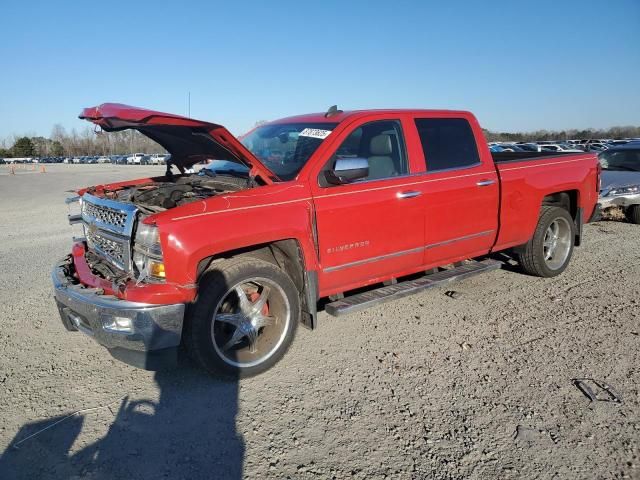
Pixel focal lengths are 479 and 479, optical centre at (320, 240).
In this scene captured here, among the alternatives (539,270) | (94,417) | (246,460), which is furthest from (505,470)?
(539,270)

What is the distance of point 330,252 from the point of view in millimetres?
3881

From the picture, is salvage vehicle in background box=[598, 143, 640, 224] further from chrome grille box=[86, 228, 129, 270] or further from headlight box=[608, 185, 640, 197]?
chrome grille box=[86, 228, 129, 270]

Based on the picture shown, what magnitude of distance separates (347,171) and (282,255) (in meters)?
0.85

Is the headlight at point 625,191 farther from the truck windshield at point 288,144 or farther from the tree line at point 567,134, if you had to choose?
the tree line at point 567,134

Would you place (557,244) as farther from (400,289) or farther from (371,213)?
(371,213)

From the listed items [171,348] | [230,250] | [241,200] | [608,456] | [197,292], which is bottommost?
[608,456]

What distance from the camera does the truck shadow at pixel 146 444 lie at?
2.65 metres

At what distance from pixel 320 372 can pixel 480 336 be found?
61.3 inches

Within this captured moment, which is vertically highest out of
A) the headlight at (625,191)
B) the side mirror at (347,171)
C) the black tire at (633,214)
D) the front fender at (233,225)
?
the side mirror at (347,171)

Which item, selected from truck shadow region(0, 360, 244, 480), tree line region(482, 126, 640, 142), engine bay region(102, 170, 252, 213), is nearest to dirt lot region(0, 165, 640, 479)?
truck shadow region(0, 360, 244, 480)

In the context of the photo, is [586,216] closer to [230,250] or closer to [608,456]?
[608,456]

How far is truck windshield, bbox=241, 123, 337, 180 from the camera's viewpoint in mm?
4016

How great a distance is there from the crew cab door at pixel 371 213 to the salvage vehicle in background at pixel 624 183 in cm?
614

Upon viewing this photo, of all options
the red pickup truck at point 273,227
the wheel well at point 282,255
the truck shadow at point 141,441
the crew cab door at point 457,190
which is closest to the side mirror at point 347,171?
the red pickup truck at point 273,227
